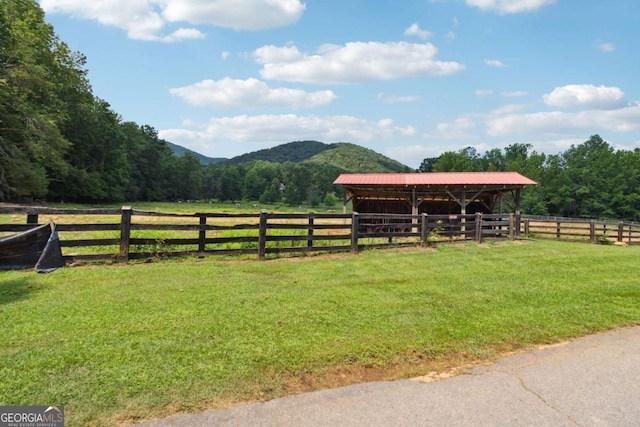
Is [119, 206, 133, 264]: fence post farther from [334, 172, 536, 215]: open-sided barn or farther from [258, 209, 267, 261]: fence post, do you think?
[334, 172, 536, 215]: open-sided barn

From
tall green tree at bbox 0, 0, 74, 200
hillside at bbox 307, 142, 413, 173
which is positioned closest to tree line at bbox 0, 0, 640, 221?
tall green tree at bbox 0, 0, 74, 200

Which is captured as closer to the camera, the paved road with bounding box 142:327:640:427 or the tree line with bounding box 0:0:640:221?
the paved road with bounding box 142:327:640:427

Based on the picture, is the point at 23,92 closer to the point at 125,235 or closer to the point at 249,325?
the point at 125,235

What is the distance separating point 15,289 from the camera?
222 inches

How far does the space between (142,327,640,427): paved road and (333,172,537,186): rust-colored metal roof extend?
14.7m

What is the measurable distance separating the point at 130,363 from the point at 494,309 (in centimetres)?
517

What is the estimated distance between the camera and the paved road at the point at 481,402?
2.92 metres

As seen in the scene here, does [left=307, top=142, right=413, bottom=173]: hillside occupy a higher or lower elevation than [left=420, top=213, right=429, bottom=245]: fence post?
higher

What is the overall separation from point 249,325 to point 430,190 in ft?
53.4

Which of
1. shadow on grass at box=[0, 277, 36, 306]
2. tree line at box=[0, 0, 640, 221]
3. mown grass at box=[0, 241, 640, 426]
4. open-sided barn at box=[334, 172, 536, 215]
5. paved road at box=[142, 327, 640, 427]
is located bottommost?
paved road at box=[142, 327, 640, 427]

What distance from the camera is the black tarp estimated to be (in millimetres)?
6570

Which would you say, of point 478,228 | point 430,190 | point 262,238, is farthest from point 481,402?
point 430,190

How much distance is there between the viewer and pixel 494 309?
5750 mm

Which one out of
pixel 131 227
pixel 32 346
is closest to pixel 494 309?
pixel 32 346
